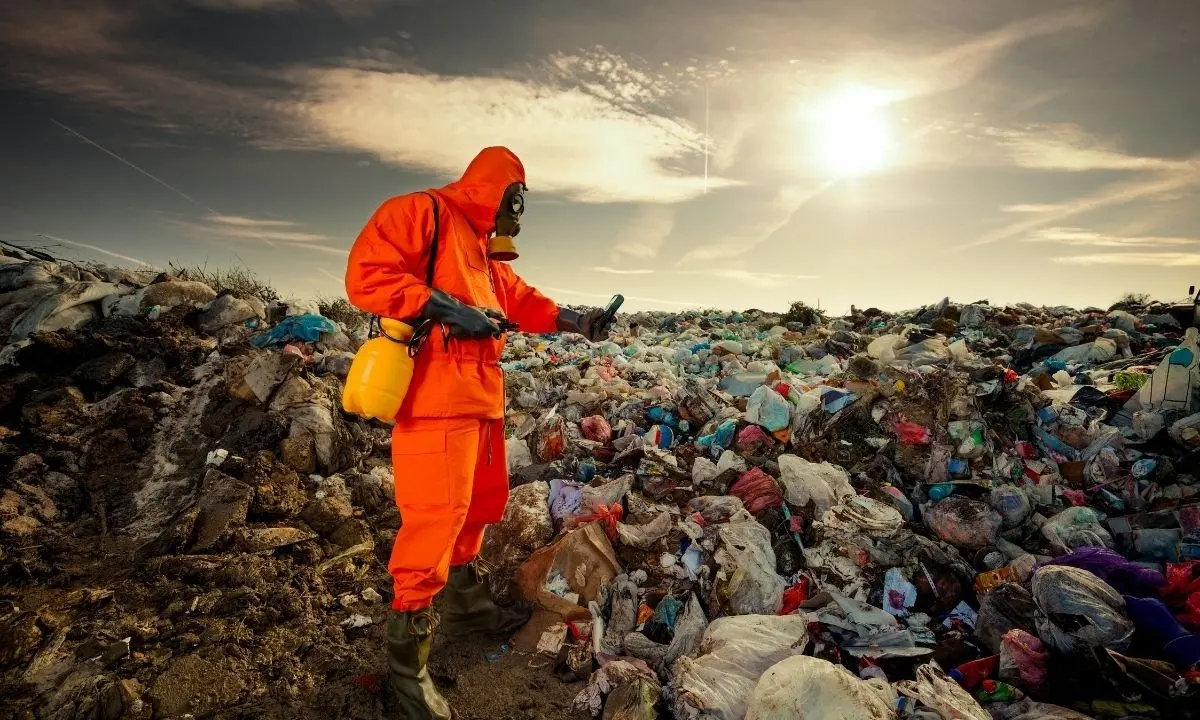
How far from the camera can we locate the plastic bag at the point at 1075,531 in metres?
2.79

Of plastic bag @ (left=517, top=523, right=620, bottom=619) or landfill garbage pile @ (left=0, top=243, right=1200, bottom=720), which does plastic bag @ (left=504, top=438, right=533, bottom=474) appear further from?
plastic bag @ (left=517, top=523, right=620, bottom=619)

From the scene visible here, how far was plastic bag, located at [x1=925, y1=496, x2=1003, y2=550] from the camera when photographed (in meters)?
2.95

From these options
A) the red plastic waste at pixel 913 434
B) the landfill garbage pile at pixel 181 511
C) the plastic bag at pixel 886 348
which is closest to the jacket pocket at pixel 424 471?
the landfill garbage pile at pixel 181 511

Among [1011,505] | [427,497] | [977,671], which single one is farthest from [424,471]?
[1011,505]

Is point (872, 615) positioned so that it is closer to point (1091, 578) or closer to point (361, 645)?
point (1091, 578)

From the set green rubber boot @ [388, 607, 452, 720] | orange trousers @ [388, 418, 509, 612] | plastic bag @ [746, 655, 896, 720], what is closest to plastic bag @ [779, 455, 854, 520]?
plastic bag @ [746, 655, 896, 720]

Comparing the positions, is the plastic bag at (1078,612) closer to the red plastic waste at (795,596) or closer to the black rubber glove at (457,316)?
the red plastic waste at (795,596)

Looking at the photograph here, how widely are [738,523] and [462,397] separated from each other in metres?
1.83

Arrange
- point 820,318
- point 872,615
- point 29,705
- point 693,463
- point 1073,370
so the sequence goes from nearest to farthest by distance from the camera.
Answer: point 29,705 < point 872,615 < point 693,463 < point 1073,370 < point 820,318

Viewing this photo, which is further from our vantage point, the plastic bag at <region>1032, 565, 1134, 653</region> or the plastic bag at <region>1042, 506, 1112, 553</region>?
the plastic bag at <region>1042, 506, 1112, 553</region>

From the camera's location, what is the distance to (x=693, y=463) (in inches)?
157

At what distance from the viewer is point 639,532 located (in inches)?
123

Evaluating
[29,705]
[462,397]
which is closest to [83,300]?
[29,705]

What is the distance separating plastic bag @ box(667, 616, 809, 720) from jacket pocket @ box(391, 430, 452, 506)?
1167mm
